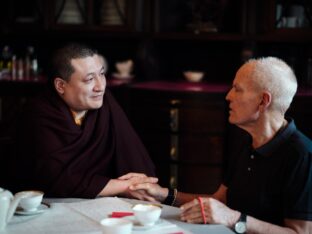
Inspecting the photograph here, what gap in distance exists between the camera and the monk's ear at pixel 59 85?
2.33 m

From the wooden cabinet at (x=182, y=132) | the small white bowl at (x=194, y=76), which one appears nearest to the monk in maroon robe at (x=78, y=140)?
the wooden cabinet at (x=182, y=132)

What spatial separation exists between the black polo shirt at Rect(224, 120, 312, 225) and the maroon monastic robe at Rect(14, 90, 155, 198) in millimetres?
A: 556

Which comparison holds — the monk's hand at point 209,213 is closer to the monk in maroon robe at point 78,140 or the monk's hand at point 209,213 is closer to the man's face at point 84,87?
the monk in maroon robe at point 78,140

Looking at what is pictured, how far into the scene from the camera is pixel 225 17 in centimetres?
423

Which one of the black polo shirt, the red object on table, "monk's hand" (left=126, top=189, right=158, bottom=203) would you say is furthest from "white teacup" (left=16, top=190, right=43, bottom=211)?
the black polo shirt

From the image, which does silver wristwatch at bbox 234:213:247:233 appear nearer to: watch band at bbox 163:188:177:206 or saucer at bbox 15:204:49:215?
watch band at bbox 163:188:177:206

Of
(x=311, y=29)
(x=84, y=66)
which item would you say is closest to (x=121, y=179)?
(x=84, y=66)

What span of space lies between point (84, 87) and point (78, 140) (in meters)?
0.23

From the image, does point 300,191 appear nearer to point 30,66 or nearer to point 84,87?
point 84,87

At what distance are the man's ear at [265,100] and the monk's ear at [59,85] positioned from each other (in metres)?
0.88

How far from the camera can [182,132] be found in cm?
376

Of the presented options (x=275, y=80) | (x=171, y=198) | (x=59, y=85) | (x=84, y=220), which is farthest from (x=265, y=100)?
(x=59, y=85)

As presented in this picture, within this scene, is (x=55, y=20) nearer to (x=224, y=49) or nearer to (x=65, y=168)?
(x=224, y=49)

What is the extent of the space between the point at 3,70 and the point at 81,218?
9.97 ft
